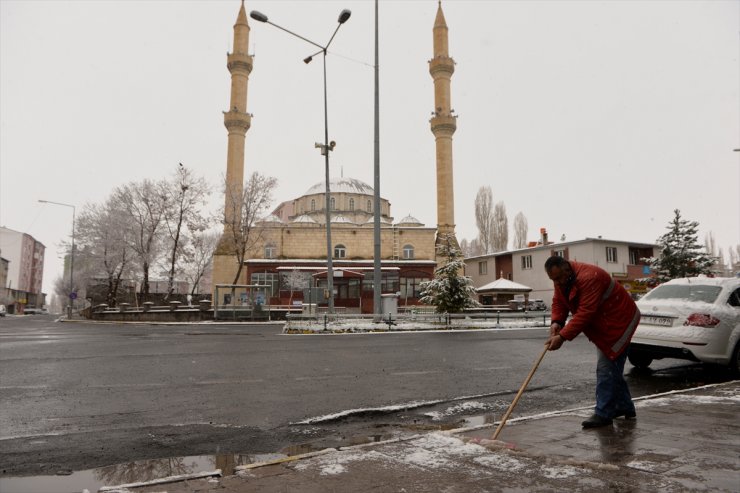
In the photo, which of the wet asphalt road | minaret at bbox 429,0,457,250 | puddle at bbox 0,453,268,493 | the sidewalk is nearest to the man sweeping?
the sidewalk

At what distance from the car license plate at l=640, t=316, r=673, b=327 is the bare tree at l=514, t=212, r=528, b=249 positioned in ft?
201

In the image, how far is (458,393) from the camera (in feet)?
20.5

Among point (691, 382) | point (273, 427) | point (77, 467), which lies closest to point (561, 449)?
point (273, 427)

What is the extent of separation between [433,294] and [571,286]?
60.9 feet

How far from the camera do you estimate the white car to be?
7000 mm

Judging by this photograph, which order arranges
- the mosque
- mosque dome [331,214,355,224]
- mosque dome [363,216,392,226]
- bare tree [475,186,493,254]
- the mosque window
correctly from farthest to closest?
bare tree [475,186,493,254] → mosque dome [363,216,392,226] → mosque dome [331,214,355,224] → the mosque window → the mosque

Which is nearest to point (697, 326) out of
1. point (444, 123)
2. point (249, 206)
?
point (249, 206)

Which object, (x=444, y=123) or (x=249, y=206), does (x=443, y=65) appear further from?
(x=249, y=206)

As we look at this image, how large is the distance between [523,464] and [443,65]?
52.9 m

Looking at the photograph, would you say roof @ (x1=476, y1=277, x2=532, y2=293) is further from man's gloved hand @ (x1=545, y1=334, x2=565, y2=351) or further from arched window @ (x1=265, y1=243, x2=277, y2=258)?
man's gloved hand @ (x1=545, y1=334, x2=565, y2=351)

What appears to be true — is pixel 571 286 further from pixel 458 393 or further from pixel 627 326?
pixel 458 393

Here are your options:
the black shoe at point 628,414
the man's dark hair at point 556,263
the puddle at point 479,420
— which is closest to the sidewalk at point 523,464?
the black shoe at point 628,414

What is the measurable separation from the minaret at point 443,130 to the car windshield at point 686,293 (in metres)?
43.4

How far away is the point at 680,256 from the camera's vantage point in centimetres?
2714
